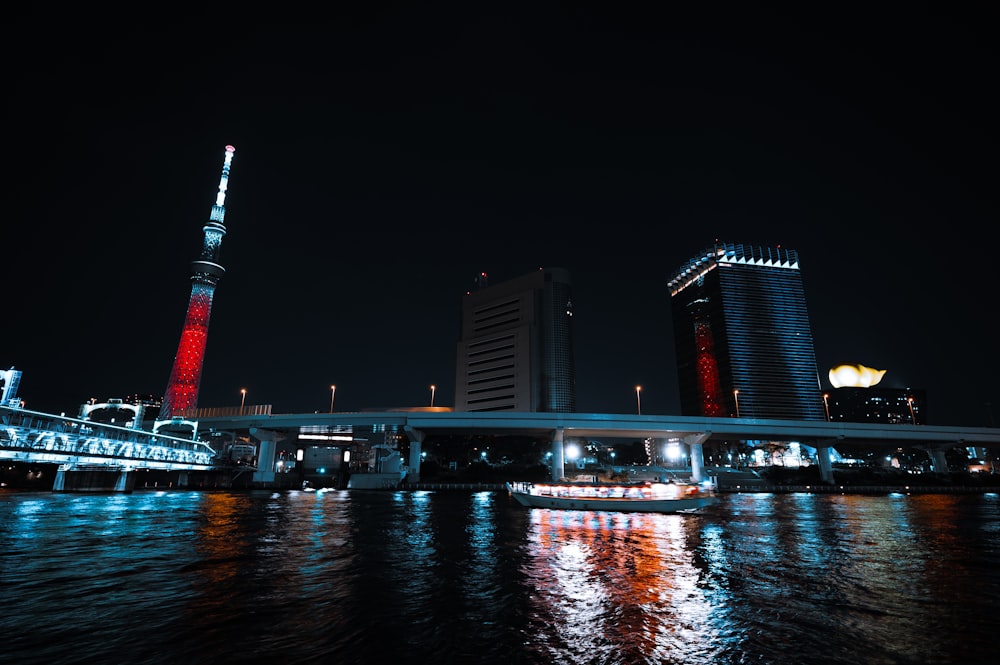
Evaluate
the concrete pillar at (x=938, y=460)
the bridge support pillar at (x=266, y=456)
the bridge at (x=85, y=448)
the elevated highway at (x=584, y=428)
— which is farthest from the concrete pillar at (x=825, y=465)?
the bridge at (x=85, y=448)

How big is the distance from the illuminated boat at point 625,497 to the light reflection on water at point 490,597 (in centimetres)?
2139

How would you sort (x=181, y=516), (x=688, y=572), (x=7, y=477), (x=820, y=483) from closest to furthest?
(x=688, y=572) < (x=181, y=516) < (x=7, y=477) < (x=820, y=483)

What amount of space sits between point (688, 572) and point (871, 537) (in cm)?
1830

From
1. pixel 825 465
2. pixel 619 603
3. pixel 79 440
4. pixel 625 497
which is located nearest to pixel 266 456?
pixel 79 440

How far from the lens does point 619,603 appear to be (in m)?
13.8

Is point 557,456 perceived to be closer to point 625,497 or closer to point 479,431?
point 479,431

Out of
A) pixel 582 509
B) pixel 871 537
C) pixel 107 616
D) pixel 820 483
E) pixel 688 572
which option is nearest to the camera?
pixel 107 616

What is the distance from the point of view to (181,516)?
1523 inches

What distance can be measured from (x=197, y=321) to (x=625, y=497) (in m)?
129

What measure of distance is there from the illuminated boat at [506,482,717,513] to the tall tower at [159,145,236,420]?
107429 mm

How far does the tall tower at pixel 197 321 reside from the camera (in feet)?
408

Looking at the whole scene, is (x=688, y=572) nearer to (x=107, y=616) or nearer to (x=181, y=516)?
(x=107, y=616)

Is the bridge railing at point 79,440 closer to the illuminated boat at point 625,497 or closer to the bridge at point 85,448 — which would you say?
the bridge at point 85,448

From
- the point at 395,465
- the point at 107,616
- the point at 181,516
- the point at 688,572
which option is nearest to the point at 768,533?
the point at 688,572
